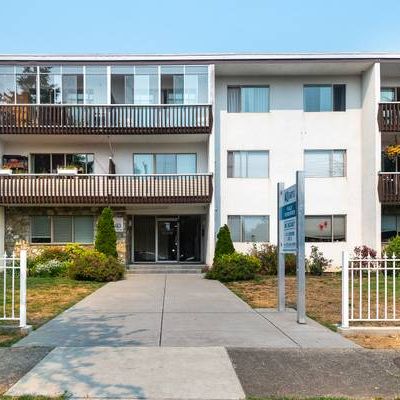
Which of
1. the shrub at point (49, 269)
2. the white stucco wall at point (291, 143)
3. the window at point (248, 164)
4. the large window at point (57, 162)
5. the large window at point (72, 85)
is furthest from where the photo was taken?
the large window at point (57, 162)

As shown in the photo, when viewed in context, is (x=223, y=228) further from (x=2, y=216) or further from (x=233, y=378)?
(x=233, y=378)

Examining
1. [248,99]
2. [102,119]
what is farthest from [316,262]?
[102,119]

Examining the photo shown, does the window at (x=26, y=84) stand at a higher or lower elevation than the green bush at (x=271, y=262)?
higher

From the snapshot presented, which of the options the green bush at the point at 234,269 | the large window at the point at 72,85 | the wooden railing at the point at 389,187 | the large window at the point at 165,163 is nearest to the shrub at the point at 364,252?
the wooden railing at the point at 389,187

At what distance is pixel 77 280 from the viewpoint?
20.1 m

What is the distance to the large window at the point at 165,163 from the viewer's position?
25594 millimetres

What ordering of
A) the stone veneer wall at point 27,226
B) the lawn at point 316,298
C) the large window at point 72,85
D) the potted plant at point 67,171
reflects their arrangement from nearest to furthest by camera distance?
the lawn at point 316,298, the large window at point 72,85, the potted plant at point 67,171, the stone veneer wall at point 27,226

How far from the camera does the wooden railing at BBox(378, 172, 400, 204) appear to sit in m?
23.4

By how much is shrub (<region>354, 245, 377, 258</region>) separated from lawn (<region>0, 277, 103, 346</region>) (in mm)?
11226

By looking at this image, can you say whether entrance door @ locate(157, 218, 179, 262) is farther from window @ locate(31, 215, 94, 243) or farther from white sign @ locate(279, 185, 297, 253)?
white sign @ locate(279, 185, 297, 253)

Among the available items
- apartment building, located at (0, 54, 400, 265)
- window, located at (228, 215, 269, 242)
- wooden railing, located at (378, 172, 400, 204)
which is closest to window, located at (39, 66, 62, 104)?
apartment building, located at (0, 54, 400, 265)

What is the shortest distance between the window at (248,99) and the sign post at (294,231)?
13623 mm

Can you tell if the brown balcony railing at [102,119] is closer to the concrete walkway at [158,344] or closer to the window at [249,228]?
the window at [249,228]

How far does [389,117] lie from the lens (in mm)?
23531
